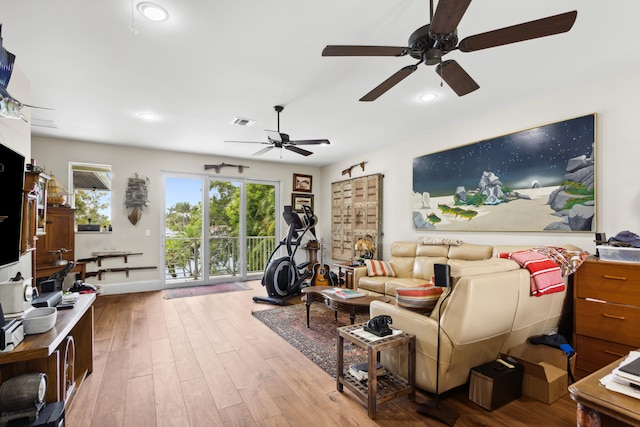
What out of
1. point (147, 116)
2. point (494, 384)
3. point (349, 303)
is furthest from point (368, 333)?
point (147, 116)

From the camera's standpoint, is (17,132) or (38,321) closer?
(38,321)

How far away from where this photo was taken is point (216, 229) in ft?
21.8

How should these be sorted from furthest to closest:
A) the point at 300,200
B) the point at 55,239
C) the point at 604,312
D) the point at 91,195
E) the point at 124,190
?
the point at 300,200 → the point at 124,190 → the point at 91,195 → the point at 55,239 → the point at 604,312

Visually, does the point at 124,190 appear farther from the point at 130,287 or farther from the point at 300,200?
the point at 300,200

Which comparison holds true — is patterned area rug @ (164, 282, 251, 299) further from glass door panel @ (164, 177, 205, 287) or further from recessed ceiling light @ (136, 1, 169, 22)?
recessed ceiling light @ (136, 1, 169, 22)

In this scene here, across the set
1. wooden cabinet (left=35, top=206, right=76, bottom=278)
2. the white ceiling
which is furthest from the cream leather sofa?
wooden cabinet (left=35, top=206, right=76, bottom=278)

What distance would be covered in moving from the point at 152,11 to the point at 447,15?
6.20 ft

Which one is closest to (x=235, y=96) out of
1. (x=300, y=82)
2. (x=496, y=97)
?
(x=300, y=82)

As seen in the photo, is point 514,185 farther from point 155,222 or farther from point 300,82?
point 155,222

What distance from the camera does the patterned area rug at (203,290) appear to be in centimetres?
562

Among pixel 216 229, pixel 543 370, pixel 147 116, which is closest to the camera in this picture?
pixel 543 370

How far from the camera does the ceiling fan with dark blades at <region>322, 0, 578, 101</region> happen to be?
156cm

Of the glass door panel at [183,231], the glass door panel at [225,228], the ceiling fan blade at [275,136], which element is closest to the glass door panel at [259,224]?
the glass door panel at [225,228]

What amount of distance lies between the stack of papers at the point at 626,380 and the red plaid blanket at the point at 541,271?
137 centimetres
